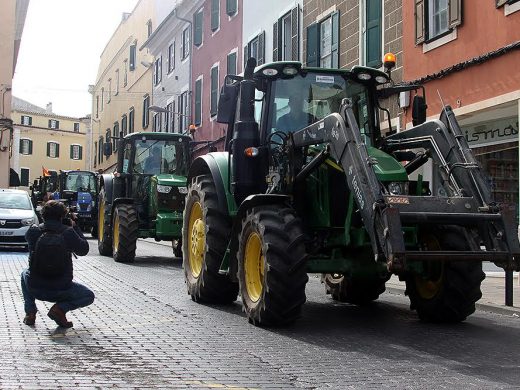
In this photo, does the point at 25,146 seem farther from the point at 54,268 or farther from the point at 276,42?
the point at 54,268

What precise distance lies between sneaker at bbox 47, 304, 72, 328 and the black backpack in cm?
34

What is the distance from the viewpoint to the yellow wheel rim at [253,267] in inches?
314

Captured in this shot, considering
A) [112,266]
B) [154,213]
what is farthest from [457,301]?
[154,213]

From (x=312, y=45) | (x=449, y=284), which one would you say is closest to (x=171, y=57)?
(x=312, y=45)

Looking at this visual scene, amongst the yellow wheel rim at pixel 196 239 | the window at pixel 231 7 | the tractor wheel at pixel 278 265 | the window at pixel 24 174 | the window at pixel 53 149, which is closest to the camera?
the tractor wheel at pixel 278 265

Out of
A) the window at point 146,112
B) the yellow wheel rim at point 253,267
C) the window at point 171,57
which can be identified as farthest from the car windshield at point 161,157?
the window at point 146,112

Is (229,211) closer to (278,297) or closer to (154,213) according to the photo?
(278,297)

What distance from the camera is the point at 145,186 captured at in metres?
17.1

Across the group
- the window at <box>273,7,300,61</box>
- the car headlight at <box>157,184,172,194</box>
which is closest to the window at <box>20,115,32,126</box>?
the window at <box>273,7,300,61</box>

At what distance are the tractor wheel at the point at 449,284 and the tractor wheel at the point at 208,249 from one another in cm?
236

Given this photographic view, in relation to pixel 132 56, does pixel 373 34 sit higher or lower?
lower

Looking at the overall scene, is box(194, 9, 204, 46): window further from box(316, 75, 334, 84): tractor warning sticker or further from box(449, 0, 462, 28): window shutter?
box(316, 75, 334, 84): tractor warning sticker

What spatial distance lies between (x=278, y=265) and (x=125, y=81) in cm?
4310

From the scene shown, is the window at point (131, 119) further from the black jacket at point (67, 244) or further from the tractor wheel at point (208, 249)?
the black jacket at point (67, 244)
